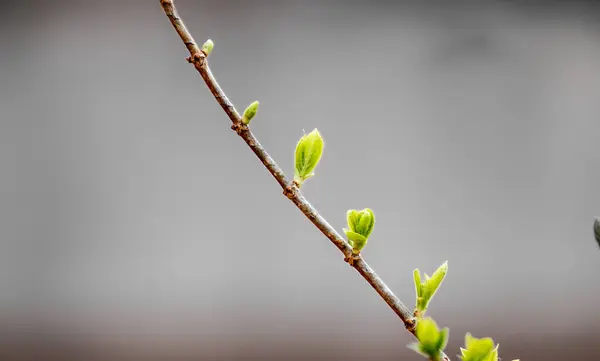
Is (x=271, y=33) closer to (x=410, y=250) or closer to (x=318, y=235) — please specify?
(x=318, y=235)

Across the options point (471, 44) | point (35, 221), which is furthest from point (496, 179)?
point (35, 221)

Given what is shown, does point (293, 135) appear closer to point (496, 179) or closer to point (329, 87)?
point (329, 87)

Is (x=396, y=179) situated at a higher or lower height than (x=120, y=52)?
lower

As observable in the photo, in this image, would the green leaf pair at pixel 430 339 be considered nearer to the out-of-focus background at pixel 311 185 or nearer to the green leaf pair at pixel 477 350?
the green leaf pair at pixel 477 350

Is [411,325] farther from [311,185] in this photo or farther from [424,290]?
[311,185]

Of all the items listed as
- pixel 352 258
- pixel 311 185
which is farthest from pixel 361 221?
pixel 311 185

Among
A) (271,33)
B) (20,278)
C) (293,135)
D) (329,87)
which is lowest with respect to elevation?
(20,278)

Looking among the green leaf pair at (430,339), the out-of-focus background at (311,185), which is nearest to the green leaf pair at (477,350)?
the green leaf pair at (430,339)
